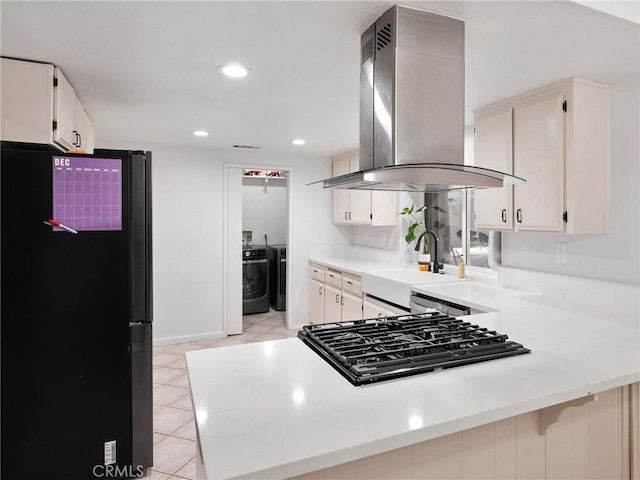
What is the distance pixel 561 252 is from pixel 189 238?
142 inches

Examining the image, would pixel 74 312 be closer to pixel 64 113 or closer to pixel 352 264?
pixel 64 113

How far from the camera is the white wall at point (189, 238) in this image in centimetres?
429

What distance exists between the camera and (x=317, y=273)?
4.75m

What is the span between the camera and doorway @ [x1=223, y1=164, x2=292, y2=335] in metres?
4.63

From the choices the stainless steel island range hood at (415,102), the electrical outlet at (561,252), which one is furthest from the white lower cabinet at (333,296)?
the stainless steel island range hood at (415,102)

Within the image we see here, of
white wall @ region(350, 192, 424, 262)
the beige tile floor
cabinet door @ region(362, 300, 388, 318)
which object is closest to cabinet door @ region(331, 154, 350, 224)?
white wall @ region(350, 192, 424, 262)

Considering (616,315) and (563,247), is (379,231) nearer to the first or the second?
(563,247)

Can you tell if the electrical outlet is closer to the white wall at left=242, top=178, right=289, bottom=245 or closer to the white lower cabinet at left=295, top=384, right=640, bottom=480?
the white lower cabinet at left=295, top=384, right=640, bottom=480

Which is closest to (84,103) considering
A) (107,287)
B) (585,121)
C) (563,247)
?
(107,287)

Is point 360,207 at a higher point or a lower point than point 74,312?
higher

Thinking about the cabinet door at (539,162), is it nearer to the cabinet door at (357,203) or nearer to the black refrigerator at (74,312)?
the cabinet door at (357,203)

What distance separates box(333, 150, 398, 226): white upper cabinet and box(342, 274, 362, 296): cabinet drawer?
688mm

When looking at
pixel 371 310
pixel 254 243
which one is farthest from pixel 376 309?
pixel 254 243

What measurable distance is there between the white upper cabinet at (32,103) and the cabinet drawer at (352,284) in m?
2.60
